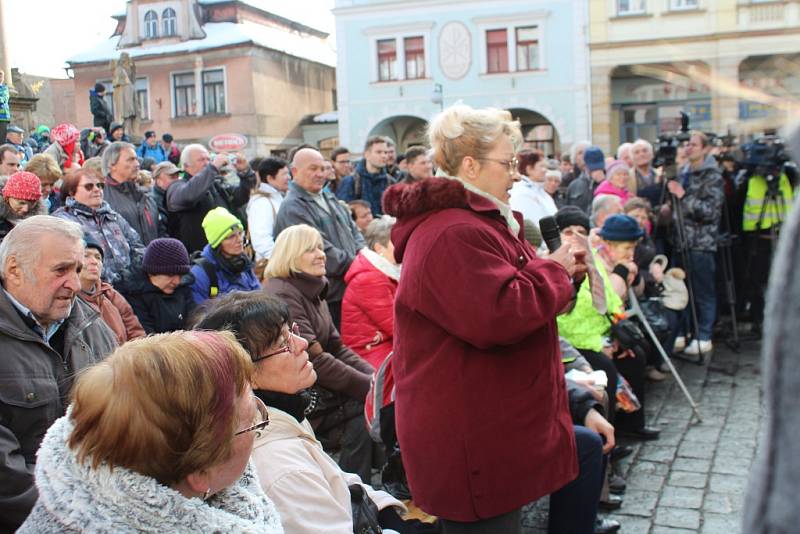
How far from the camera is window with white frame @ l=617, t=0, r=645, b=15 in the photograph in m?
24.6

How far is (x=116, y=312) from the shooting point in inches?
169

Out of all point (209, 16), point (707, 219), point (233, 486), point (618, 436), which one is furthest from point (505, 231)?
point (209, 16)

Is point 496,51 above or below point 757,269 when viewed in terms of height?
above

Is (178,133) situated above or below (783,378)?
above

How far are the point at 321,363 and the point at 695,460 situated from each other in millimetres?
2546

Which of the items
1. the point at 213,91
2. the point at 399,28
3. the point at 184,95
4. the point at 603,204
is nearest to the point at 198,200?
the point at 603,204

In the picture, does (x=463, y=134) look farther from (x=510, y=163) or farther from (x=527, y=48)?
(x=527, y=48)

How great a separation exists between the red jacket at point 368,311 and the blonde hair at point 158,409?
2.96m

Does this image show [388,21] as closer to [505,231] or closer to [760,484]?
[505,231]

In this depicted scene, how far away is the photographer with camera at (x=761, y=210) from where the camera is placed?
7.77 meters

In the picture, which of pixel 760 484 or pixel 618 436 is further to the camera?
pixel 618 436

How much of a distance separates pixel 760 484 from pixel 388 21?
29156 mm

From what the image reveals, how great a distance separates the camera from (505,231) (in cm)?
275

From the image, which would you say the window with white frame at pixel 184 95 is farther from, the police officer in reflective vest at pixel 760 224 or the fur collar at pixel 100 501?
the fur collar at pixel 100 501
